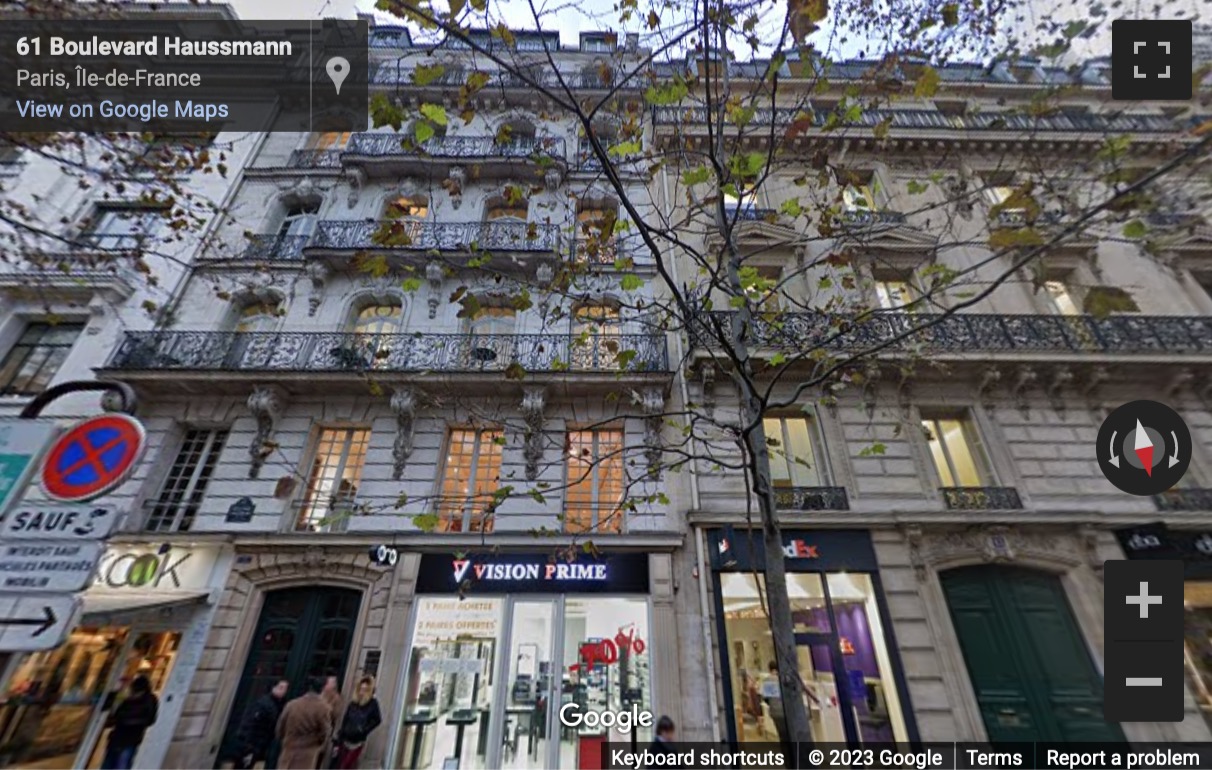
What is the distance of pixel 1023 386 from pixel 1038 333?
4.06ft

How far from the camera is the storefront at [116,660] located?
25.3 ft

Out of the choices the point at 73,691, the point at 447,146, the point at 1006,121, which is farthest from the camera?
the point at 447,146

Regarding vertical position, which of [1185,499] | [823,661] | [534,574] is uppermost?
[1185,499]

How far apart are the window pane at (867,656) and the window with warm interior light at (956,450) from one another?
3.00 metres

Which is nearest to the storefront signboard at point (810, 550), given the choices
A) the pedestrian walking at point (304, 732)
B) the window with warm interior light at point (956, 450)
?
the window with warm interior light at point (956, 450)

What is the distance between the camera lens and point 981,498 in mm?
9383

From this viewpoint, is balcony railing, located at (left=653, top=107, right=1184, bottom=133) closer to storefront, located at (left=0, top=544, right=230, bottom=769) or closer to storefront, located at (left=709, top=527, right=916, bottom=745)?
storefront, located at (left=709, top=527, right=916, bottom=745)

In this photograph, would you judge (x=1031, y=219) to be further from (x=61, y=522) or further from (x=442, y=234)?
(x=442, y=234)

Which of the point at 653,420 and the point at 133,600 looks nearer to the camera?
the point at 133,600

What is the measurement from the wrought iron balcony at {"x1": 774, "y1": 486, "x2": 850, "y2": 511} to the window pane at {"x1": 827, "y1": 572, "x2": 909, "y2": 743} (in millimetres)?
1181

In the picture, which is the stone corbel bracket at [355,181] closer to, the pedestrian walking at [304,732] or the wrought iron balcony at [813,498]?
the pedestrian walking at [304,732]

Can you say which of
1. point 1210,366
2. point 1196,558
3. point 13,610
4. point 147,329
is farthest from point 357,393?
point 1210,366


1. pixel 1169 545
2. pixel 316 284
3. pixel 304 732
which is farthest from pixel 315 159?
pixel 1169 545

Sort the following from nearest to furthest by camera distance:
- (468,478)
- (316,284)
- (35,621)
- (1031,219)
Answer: (35,621)
(1031,219)
(468,478)
(316,284)
